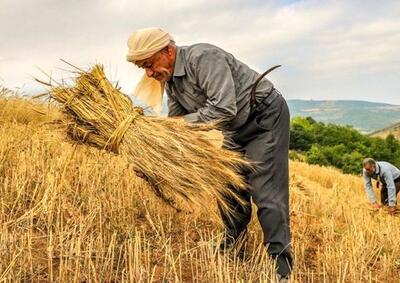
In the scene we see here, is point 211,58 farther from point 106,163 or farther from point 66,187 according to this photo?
point 106,163

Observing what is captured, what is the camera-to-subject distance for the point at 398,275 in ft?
13.5

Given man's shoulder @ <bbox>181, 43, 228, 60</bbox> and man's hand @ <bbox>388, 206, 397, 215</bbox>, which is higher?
man's shoulder @ <bbox>181, 43, 228, 60</bbox>

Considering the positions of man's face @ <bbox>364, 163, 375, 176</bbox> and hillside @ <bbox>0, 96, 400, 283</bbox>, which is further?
man's face @ <bbox>364, 163, 375, 176</bbox>

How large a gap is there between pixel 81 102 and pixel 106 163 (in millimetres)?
1883

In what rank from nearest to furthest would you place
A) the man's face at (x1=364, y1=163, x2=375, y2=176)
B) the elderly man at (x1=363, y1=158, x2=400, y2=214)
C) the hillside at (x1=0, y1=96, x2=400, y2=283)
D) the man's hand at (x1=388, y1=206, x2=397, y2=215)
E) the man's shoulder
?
the hillside at (x1=0, y1=96, x2=400, y2=283) → the man's shoulder → the man's hand at (x1=388, y1=206, x2=397, y2=215) → the elderly man at (x1=363, y1=158, x2=400, y2=214) → the man's face at (x1=364, y1=163, x2=375, y2=176)

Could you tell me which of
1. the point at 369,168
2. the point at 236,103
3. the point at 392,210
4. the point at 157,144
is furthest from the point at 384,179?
the point at 157,144

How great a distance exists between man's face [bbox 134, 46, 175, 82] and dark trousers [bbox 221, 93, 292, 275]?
25.0 inches

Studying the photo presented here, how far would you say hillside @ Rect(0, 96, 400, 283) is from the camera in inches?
112

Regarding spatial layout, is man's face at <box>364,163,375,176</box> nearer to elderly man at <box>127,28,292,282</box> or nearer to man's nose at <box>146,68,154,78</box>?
elderly man at <box>127,28,292,282</box>

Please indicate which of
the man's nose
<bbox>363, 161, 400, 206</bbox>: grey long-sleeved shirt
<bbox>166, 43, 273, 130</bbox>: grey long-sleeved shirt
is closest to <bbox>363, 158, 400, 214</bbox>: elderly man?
<bbox>363, 161, 400, 206</bbox>: grey long-sleeved shirt

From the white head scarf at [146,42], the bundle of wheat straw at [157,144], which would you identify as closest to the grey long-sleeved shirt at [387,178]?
the bundle of wheat straw at [157,144]

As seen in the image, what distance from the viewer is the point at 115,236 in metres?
3.19

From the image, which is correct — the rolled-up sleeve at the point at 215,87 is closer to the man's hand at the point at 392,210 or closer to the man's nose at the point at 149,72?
the man's nose at the point at 149,72

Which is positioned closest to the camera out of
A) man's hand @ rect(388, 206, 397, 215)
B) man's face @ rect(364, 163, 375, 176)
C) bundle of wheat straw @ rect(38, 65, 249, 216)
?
bundle of wheat straw @ rect(38, 65, 249, 216)
